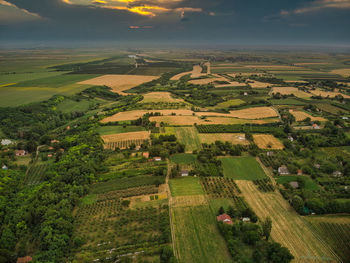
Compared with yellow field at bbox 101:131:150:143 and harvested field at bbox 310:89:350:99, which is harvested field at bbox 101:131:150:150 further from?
harvested field at bbox 310:89:350:99

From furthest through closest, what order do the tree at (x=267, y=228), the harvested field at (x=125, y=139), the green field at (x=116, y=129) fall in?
the green field at (x=116, y=129)
the harvested field at (x=125, y=139)
the tree at (x=267, y=228)

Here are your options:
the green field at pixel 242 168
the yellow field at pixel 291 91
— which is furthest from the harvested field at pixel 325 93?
the green field at pixel 242 168

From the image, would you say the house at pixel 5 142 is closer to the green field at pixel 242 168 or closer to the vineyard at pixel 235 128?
the vineyard at pixel 235 128

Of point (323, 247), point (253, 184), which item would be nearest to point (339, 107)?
point (253, 184)

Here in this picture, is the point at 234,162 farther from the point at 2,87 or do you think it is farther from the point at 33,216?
the point at 2,87

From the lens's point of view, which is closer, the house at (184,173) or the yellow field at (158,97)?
the house at (184,173)

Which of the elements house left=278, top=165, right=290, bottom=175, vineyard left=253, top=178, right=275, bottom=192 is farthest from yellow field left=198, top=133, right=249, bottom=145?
vineyard left=253, top=178, right=275, bottom=192

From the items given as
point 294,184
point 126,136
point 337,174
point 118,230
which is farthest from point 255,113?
point 118,230
